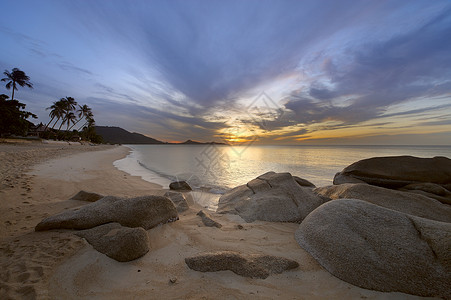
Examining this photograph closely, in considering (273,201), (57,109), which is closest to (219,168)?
(273,201)

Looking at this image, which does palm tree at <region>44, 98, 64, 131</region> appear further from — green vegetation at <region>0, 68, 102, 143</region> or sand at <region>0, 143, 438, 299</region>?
sand at <region>0, 143, 438, 299</region>

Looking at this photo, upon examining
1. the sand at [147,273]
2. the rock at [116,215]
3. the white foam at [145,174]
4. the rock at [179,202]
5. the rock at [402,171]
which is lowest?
the white foam at [145,174]

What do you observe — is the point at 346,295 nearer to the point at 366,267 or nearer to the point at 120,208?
the point at 366,267

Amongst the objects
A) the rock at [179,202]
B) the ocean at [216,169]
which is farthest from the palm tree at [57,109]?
the rock at [179,202]

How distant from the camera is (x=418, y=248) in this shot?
2838mm

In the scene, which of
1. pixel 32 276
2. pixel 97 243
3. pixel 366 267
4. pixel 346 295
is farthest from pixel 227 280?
pixel 32 276

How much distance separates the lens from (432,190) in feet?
19.5

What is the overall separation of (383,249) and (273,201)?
3.38 metres

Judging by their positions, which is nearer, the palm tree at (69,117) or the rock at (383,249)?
the rock at (383,249)

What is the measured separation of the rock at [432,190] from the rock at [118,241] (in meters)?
8.51

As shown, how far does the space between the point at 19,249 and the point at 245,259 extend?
12.6 feet

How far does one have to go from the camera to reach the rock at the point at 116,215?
145 inches

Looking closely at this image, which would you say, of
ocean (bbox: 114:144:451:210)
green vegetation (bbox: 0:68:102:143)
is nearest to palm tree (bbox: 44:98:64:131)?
green vegetation (bbox: 0:68:102:143)

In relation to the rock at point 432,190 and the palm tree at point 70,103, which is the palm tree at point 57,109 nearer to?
the palm tree at point 70,103
